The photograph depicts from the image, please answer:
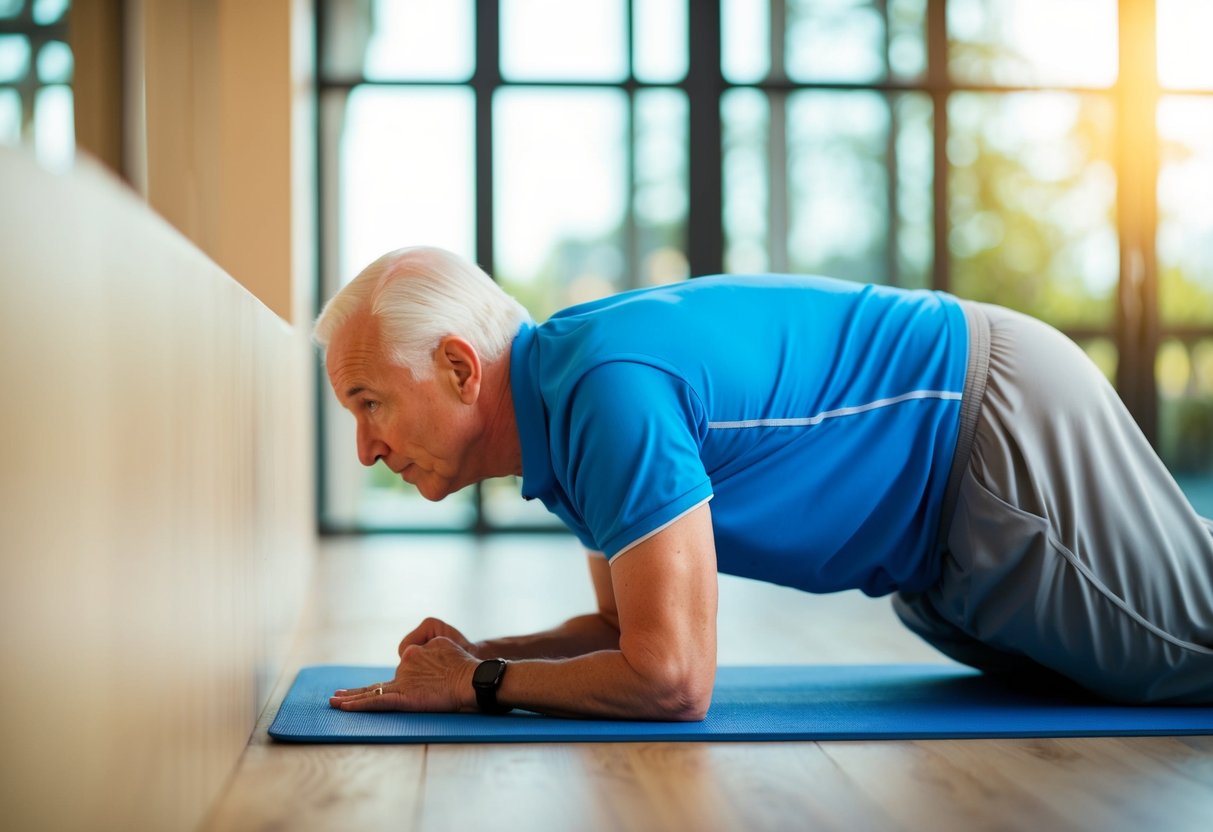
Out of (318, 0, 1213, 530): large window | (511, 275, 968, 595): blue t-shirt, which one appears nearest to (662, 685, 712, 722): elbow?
(511, 275, 968, 595): blue t-shirt

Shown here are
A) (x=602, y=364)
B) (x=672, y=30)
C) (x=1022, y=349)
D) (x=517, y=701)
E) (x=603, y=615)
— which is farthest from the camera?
(x=672, y=30)

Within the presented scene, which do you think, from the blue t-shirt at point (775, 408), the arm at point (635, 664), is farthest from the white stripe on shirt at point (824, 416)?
the arm at point (635, 664)

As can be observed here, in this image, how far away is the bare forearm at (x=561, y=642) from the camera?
6.39 feet

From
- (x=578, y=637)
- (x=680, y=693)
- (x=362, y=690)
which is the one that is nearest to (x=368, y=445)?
(x=362, y=690)

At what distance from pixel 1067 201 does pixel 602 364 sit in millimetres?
5294

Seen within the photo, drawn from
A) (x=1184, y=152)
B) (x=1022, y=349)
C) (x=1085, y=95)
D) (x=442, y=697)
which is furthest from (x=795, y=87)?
(x=442, y=697)

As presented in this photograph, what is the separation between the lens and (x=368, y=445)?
6.06 ft

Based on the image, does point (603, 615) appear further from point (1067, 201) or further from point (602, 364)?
point (1067, 201)

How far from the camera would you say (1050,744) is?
1.65m

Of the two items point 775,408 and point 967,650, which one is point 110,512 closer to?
point 775,408

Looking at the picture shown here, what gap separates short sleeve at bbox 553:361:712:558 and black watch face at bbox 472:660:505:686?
0.25 m

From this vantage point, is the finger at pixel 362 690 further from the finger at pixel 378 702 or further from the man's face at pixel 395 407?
the man's face at pixel 395 407

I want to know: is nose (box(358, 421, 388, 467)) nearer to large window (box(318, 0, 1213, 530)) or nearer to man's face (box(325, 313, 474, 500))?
man's face (box(325, 313, 474, 500))

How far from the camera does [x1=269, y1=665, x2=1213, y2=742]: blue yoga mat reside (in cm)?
166
